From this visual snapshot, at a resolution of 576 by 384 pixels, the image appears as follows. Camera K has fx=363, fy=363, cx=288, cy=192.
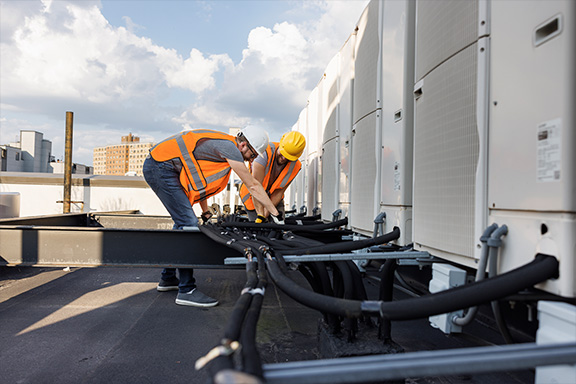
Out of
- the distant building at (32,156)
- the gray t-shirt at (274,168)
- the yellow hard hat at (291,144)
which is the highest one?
the distant building at (32,156)

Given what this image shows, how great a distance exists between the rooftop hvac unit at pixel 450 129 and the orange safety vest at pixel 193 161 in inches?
78.5

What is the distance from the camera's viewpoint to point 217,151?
3566mm

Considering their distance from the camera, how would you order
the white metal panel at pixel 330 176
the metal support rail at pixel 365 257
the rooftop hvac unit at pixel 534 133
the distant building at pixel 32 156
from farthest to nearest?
the distant building at pixel 32 156 → the white metal panel at pixel 330 176 → the metal support rail at pixel 365 257 → the rooftop hvac unit at pixel 534 133

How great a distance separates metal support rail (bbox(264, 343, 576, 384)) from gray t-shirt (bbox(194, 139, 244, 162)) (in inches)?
108

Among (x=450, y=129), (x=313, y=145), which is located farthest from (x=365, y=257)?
(x=313, y=145)

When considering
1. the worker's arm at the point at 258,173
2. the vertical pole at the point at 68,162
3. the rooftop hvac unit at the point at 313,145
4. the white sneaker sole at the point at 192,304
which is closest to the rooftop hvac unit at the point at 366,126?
the worker's arm at the point at 258,173

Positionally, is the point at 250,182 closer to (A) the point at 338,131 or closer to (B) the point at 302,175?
(A) the point at 338,131

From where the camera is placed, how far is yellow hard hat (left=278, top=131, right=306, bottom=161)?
462cm

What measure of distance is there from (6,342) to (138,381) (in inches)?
49.5

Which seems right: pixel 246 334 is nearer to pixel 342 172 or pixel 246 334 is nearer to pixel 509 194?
pixel 509 194

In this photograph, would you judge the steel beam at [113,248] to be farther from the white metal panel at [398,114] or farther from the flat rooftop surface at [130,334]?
the white metal panel at [398,114]

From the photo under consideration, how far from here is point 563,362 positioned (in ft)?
3.06

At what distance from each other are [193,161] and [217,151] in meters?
0.26

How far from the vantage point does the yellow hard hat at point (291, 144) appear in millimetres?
4617
